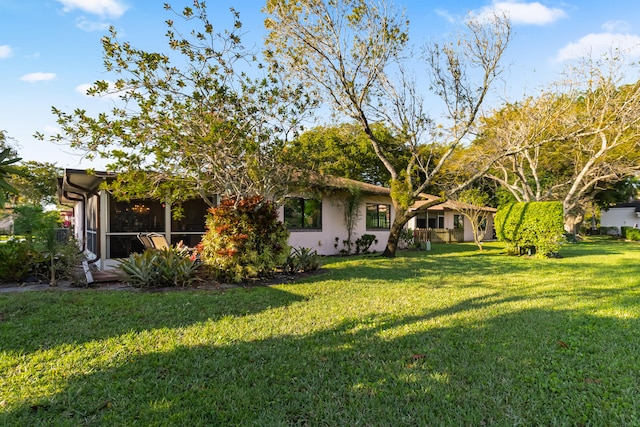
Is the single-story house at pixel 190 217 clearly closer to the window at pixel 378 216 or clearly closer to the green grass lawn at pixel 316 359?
the window at pixel 378 216

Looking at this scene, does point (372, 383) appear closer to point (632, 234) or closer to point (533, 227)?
point (533, 227)

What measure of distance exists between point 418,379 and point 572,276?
8226 millimetres

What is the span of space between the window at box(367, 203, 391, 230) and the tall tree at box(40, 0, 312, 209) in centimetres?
812

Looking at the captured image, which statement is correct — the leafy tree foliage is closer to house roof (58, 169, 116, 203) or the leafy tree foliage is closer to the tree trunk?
the tree trunk

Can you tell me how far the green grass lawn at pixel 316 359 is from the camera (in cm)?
259

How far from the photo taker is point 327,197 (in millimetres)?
14086

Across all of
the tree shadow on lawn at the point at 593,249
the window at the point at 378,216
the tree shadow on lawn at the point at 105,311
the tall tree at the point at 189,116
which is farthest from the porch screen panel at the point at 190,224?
the tree shadow on lawn at the point at 593,249

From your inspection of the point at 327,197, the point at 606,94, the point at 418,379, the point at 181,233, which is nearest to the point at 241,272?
the point at 181,233

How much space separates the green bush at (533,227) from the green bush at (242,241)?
34.6 feet

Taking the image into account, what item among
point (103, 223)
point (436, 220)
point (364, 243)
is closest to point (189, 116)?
point (103, 223)

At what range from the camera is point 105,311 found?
5.18 meters

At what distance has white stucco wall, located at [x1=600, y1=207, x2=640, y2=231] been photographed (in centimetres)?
4172

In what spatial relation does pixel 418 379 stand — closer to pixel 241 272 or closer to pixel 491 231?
pixel 241 272

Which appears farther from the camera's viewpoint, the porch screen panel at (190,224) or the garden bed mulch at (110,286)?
the porch screen panel at (190,224)
